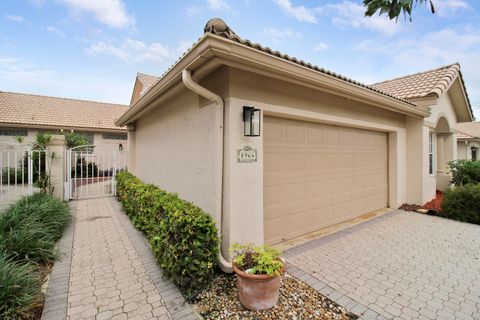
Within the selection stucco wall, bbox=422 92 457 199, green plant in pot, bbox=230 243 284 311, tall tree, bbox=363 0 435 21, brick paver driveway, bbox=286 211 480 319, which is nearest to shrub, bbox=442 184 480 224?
brick paver driveway, bbox=286 211 480 319

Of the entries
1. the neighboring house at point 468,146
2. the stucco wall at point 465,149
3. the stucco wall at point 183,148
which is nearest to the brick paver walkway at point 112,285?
the stucco wall at point 183,148

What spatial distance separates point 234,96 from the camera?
3645 mm

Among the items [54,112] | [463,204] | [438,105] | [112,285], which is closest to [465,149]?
[438,105]

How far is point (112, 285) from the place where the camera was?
3410 millimetres

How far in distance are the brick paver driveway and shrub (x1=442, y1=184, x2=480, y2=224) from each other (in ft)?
2.24

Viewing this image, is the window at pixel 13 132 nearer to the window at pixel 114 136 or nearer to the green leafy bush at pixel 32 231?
the window at pixel 114 136

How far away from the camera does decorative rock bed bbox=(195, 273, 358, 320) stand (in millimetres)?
2764

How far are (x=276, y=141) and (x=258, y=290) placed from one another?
107 inches

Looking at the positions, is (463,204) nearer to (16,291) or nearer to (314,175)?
(314,175)

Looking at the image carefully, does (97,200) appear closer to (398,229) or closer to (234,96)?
(234,96)

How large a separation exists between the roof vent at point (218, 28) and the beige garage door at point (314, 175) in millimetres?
1813

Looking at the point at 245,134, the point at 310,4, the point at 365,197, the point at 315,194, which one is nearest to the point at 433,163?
the point at 365,197

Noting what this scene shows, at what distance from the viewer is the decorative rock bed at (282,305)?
2764mm

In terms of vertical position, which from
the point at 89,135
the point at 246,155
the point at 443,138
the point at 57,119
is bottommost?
the point at 246,155
